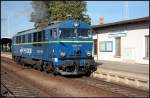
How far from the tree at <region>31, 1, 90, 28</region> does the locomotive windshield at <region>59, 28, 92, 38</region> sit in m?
13.7

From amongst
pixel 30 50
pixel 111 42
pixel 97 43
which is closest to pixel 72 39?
pixel 30 50

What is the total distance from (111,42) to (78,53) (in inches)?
493

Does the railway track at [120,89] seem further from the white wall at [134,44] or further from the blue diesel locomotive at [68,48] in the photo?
the white wall at [134,44]

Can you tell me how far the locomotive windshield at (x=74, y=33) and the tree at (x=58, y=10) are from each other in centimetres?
1374

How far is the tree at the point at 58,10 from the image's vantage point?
34.9m

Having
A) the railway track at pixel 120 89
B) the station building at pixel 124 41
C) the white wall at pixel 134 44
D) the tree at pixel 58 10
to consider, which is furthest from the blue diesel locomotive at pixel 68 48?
the tree at pixel 58 10

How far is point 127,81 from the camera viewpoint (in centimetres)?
1634

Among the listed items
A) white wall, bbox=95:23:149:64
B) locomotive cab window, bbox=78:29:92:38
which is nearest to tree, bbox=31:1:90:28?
white wall, bbox=95:23:149:64

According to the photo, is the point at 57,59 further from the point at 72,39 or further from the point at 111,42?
the point at 111,42

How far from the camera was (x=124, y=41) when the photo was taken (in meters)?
29.2

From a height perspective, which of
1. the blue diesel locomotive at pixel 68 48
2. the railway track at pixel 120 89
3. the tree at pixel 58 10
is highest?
the tree at pixel 58 10

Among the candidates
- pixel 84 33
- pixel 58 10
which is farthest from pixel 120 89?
pixel 58 10

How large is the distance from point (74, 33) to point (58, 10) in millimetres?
16035

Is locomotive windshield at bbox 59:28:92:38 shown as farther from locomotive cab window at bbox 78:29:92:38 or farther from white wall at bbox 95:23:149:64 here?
white wall at bbox 95:23:149:64
